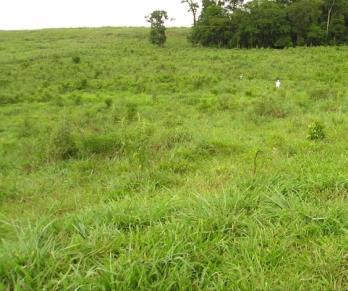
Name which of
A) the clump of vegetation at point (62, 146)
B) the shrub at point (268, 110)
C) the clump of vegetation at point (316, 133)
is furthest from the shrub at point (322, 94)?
the clump of vegetation at point (62, 146)

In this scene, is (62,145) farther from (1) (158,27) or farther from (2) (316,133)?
(1) (158,27)

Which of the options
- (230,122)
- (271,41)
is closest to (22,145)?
(230,122)

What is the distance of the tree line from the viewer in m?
34.2

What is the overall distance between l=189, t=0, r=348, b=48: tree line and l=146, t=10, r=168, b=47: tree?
317 centimetres

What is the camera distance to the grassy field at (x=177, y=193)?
282cm

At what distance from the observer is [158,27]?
37.0 metres

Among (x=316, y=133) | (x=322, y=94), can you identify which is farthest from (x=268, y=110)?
(x=322, y=94)

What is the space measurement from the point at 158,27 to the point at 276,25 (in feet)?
36.5

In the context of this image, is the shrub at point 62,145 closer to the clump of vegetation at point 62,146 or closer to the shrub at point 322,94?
the clump of vegetation at point 62,146

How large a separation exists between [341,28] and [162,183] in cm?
3531

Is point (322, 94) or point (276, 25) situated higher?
point (276, 25)

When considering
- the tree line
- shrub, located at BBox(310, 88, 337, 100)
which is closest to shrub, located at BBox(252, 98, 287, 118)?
shrub, located at BBox(310, 88, 337, 100)

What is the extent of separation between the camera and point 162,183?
5316 millimetres

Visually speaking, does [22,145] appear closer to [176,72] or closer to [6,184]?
[6,184]
